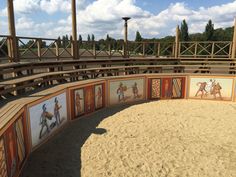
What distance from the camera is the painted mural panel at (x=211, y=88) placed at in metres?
13.5

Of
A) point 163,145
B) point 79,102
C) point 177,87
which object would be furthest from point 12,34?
point 177,87

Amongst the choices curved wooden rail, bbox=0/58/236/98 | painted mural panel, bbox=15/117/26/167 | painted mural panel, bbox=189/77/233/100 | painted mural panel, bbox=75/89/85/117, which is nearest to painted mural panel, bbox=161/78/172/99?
painted mural panel, bbox=189/77/233/100

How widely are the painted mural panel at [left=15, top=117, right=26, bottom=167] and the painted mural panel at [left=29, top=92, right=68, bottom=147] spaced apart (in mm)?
615

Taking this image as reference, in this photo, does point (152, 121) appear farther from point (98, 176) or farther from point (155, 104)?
point (98, 176)

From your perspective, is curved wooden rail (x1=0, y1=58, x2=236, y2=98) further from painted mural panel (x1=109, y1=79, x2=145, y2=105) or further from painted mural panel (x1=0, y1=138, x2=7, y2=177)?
painted mural panel (x1=0, y1=138, x2=7, y2=177)

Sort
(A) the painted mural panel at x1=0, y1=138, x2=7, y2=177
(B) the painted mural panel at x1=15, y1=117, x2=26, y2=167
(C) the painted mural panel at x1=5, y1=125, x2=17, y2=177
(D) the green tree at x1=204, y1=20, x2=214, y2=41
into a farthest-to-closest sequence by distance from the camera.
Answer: (D) the green tree at x1=204, y1=20, x2=214, y2=41
(B) the painted mural panel at x1=15, y1=117, x2=26, y2=167
(C) the painted mural panel at x1=5, y1=125, x2=17, y2=177
(A) the painted mural panel at x1=0, y1=138, x2=7, y2=177

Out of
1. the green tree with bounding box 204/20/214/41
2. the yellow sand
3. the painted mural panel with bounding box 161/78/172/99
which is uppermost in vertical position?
the green tree with bounding box 204/20/214/41

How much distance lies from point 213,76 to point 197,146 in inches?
287

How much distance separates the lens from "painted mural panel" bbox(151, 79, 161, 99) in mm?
13602

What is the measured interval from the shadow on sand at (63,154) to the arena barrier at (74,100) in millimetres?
235

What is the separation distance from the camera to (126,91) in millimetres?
12727

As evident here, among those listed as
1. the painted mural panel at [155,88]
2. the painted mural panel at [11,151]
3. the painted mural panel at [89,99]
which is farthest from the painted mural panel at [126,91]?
the painted mural panel at [11,151]

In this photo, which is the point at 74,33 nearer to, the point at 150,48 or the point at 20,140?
the point at 150,48

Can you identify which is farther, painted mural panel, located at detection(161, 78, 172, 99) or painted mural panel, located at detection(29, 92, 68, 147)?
painted mural panel, located at detection(161, 78, 172, 99)
